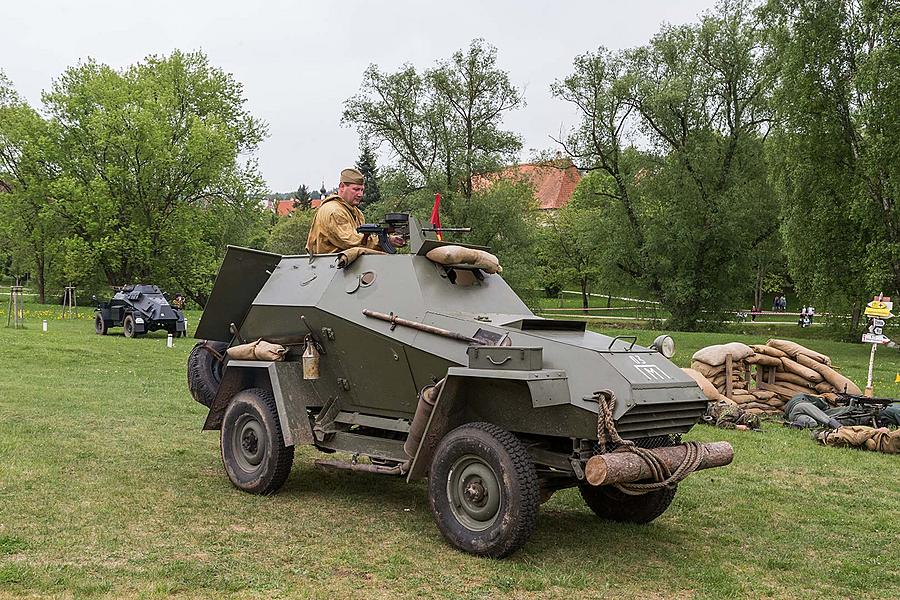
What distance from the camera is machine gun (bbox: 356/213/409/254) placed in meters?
8.09

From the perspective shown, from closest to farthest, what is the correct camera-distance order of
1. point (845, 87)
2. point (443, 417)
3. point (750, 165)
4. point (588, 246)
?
point (443, 417), point (845, 87), point (750, 165), point (588, 246)

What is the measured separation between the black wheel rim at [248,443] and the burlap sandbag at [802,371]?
907 cm

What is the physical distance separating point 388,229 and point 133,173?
31.8 meters

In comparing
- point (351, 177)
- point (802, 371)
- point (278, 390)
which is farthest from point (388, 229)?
point (802, 371)

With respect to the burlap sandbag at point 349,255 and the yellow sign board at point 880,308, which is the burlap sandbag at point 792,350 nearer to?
the yellow sign board at point 880,308

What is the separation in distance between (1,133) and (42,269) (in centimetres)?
1056

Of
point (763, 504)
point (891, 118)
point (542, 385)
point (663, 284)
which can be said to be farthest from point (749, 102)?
point (542, 385)

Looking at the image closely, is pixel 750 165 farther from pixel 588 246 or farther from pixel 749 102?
pixel 588 246

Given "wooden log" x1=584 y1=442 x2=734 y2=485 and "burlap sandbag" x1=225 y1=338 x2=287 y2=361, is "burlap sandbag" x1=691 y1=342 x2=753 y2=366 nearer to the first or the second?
"burlap sandbag" x1=225 y1=338 x2=287 y2=361

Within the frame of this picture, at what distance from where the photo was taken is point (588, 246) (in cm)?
3691

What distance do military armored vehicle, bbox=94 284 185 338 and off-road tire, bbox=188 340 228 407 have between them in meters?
17.9

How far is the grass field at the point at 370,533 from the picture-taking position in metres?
5.68

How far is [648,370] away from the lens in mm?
6414

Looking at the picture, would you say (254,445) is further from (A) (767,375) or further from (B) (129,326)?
(B) (129,326)
